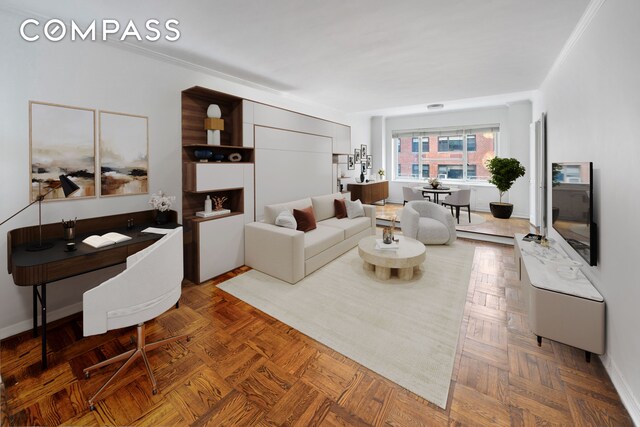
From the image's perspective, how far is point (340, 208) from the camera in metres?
5.22

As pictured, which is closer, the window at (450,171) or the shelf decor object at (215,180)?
the shelf decor object at (215,180)

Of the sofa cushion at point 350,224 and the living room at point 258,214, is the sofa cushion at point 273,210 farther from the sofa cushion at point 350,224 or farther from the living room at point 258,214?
the living room at point 258,214

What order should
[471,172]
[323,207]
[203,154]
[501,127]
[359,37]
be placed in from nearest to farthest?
[359,37] → [203,154] → [323,207] → [501,127] → [471,172]

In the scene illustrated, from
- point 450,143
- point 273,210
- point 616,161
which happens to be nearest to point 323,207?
point 273,210

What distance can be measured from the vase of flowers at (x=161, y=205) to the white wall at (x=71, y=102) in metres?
0.15

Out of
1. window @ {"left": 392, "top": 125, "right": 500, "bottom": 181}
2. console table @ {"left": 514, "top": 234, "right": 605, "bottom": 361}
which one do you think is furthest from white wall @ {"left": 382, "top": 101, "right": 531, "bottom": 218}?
console table @ {"left": 514, "top": 234, "right": 605, "bottom": 361}

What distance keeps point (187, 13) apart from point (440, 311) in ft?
11.8

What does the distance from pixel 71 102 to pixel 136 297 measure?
213cm

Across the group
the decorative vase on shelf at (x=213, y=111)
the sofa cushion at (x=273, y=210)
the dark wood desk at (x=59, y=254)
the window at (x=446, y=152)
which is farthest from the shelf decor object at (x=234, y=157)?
the window at (x=446, y=152)

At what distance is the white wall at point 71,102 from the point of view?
2342 mm

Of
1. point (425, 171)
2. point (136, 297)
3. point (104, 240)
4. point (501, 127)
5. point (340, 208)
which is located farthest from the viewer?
point (425, 171)

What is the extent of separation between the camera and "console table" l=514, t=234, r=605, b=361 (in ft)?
6.56

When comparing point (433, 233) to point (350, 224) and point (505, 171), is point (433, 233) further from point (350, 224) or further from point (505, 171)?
point (505, 171)

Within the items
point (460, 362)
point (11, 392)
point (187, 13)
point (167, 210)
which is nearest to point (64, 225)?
point (167, 210)
